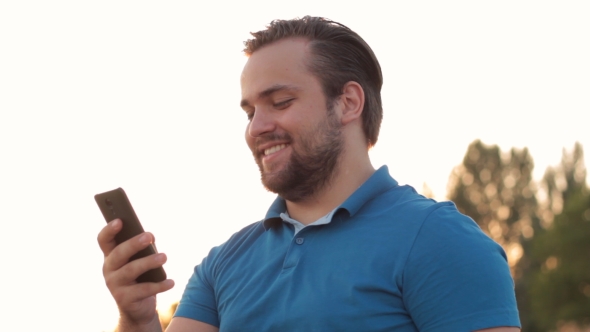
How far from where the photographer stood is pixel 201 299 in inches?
170

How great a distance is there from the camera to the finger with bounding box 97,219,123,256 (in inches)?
152

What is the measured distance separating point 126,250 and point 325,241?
2.94 ft

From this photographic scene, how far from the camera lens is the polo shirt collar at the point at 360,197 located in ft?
13.1

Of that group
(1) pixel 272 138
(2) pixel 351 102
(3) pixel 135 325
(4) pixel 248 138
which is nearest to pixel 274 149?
(1) pixel 272 138

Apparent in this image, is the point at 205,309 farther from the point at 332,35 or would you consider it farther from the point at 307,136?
the point at 332,35

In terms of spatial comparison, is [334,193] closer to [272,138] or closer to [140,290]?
[272,138]

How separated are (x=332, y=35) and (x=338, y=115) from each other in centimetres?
51

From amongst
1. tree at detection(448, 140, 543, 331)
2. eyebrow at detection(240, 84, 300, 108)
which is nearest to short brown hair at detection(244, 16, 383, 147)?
eyebrow at detection(240, 84, 300, 108)

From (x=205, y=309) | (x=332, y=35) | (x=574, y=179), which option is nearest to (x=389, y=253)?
(x=205, y=309)

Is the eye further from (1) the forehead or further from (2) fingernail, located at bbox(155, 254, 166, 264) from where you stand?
(2) fingernail, located at bbox(155, 254, 166, 264)

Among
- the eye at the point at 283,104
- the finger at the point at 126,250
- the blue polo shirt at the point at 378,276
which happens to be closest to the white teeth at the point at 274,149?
the eye at the point at 283,104

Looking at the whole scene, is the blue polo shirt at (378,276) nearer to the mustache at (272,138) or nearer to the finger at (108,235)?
the mustache at (272,138)

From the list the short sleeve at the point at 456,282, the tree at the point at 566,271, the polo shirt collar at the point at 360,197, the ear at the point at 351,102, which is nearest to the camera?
the short sleeve at the point at 456,282

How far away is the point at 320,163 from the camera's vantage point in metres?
4.22
